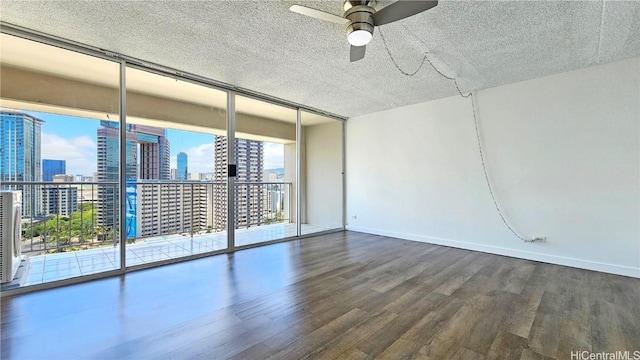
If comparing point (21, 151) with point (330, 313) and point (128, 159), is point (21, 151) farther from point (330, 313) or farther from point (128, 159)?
point (330, 313)

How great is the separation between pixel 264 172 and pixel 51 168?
3.18 meters

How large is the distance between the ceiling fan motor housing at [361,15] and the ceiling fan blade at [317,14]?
5 centimetres

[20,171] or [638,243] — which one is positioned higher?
[20,171]

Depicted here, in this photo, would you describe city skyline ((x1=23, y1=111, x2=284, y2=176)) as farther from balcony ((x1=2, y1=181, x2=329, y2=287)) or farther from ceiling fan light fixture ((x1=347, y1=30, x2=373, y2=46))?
ceiling fan light fixture ((x1=347, y1=30, x2=373, y2=46))

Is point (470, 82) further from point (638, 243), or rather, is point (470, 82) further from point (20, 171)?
point (20, 171)

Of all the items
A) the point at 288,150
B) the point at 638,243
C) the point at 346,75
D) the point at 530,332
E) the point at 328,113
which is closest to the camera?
the point at 530,332

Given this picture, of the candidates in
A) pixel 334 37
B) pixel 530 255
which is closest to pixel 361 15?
pixel 334 37

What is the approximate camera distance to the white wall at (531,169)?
3.03 meters

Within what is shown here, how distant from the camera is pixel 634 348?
1.67 metres

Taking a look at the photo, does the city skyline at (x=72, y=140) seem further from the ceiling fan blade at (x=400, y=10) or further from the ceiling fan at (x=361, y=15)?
the ceiling fan blade at (x=400, y=10)

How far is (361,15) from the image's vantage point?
2061 millimetres

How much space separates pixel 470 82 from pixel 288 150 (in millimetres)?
3799

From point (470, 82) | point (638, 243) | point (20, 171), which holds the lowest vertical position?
point (638, 243)

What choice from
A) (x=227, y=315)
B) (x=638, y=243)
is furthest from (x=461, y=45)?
(x=227, y=315)
